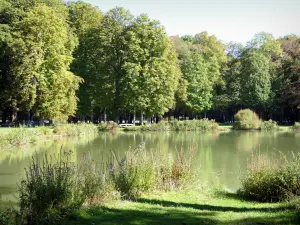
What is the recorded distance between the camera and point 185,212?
715 cm

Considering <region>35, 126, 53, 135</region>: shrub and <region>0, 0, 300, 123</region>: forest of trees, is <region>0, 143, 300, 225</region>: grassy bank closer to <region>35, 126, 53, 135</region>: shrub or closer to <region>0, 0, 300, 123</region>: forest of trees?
<region>35, 126, 53, 135</region>: shrub

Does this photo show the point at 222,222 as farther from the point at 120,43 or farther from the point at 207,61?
the point at 207,61

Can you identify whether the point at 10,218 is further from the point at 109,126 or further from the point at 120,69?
the point at 120,69

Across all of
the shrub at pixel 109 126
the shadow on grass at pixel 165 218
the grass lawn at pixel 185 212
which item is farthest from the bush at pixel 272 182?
the shrub at pixel 109 126

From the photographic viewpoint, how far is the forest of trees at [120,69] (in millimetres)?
34656

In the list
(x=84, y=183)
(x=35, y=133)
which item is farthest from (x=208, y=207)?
(x=35, y=133)

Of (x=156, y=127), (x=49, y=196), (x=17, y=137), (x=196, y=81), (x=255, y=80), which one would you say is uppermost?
(x=255, y=80)

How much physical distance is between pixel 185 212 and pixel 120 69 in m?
39.4

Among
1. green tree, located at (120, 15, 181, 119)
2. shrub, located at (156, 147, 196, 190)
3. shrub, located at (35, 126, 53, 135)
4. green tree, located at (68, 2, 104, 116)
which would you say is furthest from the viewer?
green tree, located at (68, 2, 104, 116)

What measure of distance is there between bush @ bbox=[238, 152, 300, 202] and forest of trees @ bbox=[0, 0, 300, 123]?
2806cm

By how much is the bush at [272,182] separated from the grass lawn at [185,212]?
0.51 meters

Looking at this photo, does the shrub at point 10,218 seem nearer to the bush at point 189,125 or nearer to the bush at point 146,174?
the bush at point 146,174

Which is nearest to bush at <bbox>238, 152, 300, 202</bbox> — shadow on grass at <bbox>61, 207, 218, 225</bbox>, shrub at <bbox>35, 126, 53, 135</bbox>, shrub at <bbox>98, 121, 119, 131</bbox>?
shadow on grass at <bbox>61, 207, 218, 225</bbox>

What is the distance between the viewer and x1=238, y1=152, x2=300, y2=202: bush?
26.4ft
